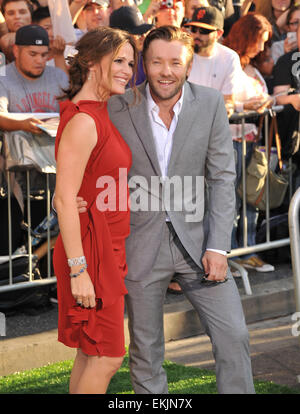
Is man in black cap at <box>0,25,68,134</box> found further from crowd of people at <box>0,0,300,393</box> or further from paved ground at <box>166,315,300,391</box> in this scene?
crowd of people at <box>0,0,300,393</box>

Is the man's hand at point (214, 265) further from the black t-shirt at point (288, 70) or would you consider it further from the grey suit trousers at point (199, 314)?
the black t-shirt at point (288, 70)

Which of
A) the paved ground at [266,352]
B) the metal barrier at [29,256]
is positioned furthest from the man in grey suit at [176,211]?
the metal barrier at [29,256]

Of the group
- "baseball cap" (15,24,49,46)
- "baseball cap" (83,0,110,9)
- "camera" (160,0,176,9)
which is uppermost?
"baseball cap" (83,0,110,9)

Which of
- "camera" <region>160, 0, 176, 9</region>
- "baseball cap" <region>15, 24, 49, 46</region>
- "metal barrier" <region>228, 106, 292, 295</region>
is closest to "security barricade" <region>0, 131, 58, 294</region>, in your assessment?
"baseball cap" <region>15, 24, 49, 46</region>

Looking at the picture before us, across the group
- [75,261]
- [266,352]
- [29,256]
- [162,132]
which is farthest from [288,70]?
→ [75,261]

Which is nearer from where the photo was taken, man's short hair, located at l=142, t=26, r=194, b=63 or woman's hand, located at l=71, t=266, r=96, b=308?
woman's hand, located at l=71, t=266, r=96, b=308

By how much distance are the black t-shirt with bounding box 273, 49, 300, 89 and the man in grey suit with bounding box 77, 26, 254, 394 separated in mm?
3395

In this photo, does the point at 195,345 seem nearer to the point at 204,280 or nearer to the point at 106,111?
the point at 204,280

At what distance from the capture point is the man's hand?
12.2 ft

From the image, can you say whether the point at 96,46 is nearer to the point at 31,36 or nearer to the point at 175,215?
the point at 175,215

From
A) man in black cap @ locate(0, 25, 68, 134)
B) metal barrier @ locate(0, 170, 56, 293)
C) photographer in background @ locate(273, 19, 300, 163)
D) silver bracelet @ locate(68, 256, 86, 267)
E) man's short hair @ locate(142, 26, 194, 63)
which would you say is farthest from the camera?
photographer in background @ locate(273, 19, 300, 163)

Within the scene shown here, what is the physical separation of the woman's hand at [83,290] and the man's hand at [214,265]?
589 millimetres

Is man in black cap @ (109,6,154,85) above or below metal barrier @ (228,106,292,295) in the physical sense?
above
